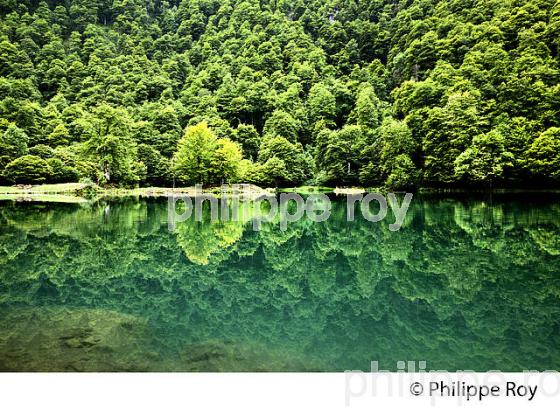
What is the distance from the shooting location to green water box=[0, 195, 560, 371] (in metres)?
5.07

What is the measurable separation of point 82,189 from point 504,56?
51288 millimetres

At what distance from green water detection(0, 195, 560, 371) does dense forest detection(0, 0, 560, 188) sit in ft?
102

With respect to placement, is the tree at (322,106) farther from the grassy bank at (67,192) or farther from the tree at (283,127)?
the grassy bank at (67,192)

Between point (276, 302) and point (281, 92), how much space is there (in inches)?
2938

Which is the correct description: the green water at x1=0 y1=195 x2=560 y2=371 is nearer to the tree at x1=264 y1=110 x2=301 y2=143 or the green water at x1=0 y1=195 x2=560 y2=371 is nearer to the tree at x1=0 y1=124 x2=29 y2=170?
the tree at x1=0 y1=124 x2=29 y2=170

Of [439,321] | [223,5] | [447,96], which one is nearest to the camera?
[439,321]

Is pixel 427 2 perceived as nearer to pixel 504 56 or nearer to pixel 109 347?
pixel 504 56

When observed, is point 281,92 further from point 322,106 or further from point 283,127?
point 283,127

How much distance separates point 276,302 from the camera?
23.5 feet

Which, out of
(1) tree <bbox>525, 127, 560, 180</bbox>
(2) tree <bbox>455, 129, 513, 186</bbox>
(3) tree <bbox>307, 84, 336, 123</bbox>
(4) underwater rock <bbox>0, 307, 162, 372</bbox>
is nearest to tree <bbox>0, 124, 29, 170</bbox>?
(4) underwater rock <bbox>0, 307, 162, 372</bbox>

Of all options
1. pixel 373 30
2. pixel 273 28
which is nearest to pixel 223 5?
pixel 273 28

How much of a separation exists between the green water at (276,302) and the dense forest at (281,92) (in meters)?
31.2

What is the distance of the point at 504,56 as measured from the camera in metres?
51.5

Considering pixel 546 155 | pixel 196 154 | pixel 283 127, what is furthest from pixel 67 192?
pixel 546 155
